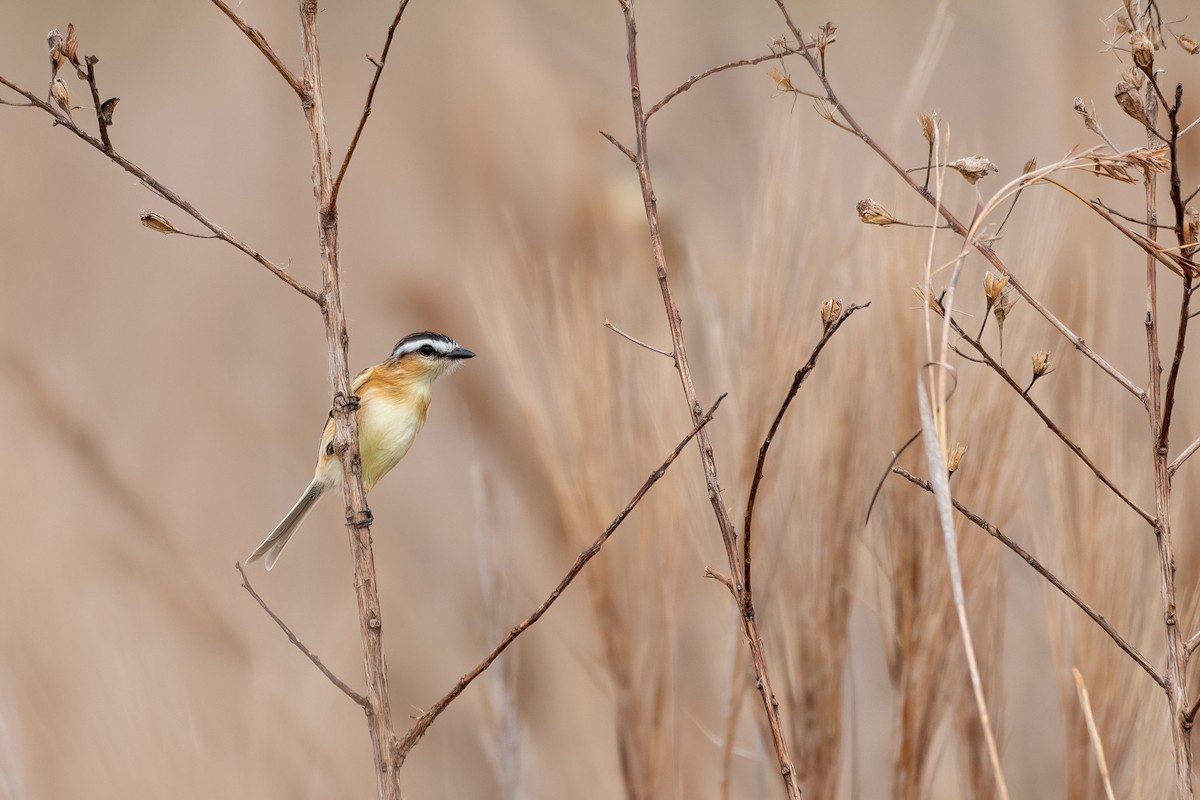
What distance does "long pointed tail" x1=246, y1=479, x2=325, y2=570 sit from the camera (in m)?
0.98

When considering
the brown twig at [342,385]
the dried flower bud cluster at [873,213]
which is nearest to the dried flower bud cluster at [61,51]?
the brown twig at [342,385]

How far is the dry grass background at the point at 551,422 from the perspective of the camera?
95 cm

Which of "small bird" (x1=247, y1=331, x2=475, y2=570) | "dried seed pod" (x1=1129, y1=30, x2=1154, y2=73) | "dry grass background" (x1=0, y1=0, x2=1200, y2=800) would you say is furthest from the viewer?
"small bird" (x1=247, y1=331, x2=475, y2=570)

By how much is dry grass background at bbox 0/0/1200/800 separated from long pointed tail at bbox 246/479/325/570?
227mm

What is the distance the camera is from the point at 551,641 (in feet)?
5.91

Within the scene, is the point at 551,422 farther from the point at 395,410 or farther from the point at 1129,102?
the point at 1129,102

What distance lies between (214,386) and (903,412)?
4.23 feet

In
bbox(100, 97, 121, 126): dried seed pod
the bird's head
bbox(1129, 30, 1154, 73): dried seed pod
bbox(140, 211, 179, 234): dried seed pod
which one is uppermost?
the bird's head

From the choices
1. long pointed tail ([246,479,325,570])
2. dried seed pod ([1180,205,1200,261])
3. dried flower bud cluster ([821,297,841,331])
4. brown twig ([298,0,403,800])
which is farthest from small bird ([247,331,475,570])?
dried seed pod ([1180,205,1200,261])

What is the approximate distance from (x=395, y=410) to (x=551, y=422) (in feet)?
0.59

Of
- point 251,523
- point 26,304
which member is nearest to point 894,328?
point 251,523

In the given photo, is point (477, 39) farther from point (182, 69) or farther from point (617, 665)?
point (617, 665)

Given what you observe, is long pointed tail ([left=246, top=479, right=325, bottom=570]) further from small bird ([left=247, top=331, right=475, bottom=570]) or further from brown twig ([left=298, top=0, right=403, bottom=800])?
brown twig ([left=298, top=0, right=403, bottom=800])

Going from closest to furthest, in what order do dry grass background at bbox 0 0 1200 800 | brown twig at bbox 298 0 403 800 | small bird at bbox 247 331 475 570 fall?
brown twig at bbox 298 0 403 800
dry grass background at bbox 0 0 1200 800
small bird at bbox 247 331 475 570
